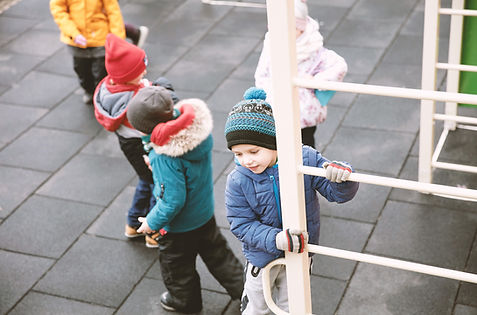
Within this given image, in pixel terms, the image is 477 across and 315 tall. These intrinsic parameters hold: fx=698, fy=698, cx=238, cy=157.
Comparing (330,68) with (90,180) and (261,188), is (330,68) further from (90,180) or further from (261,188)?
(90,180)

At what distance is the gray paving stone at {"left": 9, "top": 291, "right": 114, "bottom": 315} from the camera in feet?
14.6

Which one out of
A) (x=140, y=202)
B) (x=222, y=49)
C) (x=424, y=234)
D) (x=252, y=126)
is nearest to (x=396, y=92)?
(x=252, y=126)

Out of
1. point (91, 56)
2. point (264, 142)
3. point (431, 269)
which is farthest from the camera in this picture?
point (91, 56)

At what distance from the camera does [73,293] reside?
15.1 ft

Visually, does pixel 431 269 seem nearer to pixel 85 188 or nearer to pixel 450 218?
pixel 450 218

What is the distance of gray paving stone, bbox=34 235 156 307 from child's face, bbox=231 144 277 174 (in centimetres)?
181

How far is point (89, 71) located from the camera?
684 centimetres

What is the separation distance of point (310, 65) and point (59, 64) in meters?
3.87

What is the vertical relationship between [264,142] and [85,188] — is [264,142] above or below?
above

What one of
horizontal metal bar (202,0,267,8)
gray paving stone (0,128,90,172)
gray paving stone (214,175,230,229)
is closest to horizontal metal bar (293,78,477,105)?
gray paving stone (214,175,230,229)

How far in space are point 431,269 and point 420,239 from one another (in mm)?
1952

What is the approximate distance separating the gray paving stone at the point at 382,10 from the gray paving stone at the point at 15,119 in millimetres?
3657

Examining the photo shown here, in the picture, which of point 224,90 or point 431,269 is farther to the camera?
point 224,90

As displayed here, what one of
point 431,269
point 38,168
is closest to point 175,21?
point 38,168
